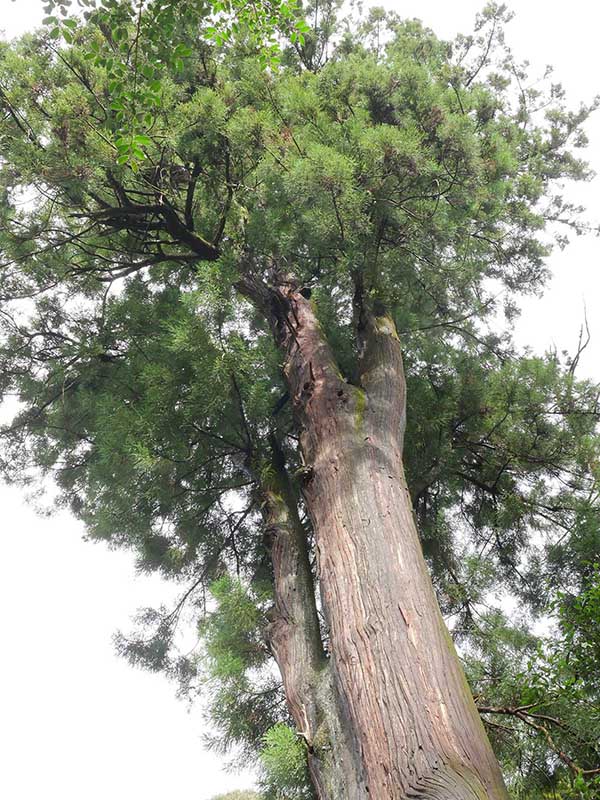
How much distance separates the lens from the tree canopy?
12.1ft

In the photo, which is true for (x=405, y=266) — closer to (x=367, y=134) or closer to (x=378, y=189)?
(x=378, y=189)

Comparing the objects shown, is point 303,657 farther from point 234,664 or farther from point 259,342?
point 259,342

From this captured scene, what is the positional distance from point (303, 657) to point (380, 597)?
2.41 feet

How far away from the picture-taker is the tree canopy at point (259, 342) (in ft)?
12.1

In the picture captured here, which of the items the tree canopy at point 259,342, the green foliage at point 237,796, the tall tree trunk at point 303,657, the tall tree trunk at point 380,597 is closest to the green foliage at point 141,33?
the tree canopy at point 259,342

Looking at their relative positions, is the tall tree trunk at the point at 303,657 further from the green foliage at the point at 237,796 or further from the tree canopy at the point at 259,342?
the green foliage at the point at 237,796

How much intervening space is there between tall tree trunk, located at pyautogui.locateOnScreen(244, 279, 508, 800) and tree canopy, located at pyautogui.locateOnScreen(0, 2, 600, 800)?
388mm

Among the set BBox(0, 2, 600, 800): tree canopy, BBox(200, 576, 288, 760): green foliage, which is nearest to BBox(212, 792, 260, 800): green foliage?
BBox(0, 2, 600, 800): tree canopy

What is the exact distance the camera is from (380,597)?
2.57m

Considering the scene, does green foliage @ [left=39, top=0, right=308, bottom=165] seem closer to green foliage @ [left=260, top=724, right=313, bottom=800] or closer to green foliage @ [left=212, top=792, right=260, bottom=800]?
green foliage @ [left=260, top=724, right=313, bottom=800]

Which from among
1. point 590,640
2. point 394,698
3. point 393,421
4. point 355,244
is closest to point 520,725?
point 590,640

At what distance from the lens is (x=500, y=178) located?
16.2ft

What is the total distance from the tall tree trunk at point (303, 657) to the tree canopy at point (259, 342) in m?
0.14

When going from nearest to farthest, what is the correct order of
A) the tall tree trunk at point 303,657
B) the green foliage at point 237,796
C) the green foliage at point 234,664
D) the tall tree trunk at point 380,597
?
the tall tree trunk at point 380,597 < the tall tree trunk at point 303,657 < the green foliage at point 234,664 < the green foliage at point 237,796
